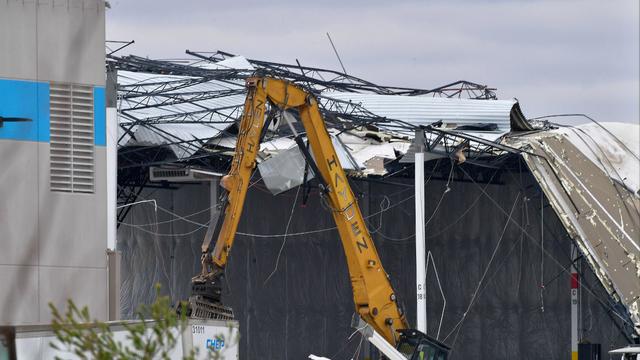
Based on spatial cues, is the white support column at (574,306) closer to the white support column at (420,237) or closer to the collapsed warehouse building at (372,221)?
the collapsed warehouse building at (372,221)

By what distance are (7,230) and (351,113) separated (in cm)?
1790

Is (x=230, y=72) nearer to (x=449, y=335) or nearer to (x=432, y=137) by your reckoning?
(x=432, y=137)

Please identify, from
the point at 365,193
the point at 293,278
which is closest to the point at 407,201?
the point at 365,193

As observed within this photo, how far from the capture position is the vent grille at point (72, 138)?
2234 centimetres

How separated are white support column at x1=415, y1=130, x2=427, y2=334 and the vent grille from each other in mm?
11835

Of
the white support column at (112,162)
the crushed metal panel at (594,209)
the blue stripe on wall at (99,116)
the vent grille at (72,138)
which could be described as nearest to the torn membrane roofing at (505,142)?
the crushed metal panel at (594,209)

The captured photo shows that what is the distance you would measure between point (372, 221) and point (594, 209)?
779 centimetres

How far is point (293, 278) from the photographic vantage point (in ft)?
132

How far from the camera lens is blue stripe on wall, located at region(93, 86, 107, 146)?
75.7 ft

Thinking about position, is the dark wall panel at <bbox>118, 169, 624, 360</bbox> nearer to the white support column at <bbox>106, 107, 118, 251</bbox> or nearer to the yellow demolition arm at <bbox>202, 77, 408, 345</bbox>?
the yellow demolition arm at <bbox>202, 77, 408, 345</bbox>

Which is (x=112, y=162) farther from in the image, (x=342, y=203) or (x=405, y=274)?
(x=405, y=274)

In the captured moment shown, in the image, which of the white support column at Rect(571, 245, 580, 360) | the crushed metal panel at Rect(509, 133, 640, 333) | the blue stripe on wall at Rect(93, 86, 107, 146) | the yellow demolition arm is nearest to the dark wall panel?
the white support column at Rect(571, 245, 580, 360)

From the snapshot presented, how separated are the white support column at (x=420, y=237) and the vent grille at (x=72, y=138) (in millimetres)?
11835

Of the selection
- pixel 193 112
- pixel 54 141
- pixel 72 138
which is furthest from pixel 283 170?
pixel 54 141
